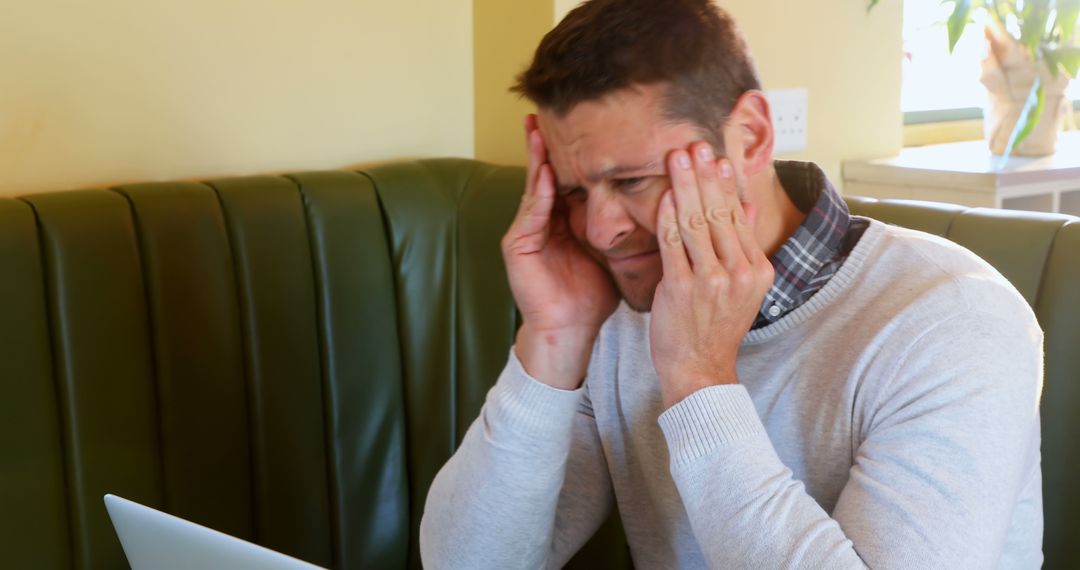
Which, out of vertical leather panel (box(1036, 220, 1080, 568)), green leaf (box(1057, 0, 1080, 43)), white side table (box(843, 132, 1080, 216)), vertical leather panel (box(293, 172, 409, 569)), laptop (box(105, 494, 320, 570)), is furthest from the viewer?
green leaf (box(1057, 0, 1080, 43))

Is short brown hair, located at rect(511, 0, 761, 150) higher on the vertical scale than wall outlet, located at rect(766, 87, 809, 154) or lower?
higher

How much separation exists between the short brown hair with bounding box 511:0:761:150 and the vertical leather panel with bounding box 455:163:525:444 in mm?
573

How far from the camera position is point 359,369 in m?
1.64

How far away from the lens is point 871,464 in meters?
0.95

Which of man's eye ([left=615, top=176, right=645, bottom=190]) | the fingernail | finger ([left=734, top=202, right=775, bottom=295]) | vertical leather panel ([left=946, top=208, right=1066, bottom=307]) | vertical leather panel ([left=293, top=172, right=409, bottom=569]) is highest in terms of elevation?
the fingernail

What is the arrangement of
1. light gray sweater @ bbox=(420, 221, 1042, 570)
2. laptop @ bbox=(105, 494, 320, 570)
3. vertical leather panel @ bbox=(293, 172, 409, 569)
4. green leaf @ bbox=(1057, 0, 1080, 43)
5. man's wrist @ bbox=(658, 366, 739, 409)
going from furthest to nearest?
1. green leaf @ bbox=(1057, 0, 1080, 43)
2. vertical leather panel @ bbox=(293, 172, 409, 569)
3. man's wrist @ bbox=(658, 366, 739, 409)
4. light gray sweater @ bbox=(420, 221, 1042, 570)
5. laptop @ bbox=(105, 494, 320, 570)

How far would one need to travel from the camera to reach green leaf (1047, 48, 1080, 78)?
2244 millimetres

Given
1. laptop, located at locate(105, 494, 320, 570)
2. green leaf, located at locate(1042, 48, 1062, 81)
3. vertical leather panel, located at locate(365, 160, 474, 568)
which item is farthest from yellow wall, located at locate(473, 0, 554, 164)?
laptop, located at locate(105, 494, 320, 570)

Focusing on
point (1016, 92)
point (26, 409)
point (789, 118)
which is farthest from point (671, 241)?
point (1016, 92)

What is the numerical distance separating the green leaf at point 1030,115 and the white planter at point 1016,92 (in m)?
0.03

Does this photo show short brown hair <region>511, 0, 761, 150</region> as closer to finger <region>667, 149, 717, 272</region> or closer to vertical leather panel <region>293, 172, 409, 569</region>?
finger <region>667, 149, 717, 272</region>

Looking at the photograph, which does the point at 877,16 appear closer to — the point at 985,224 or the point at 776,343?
the point at 985,224

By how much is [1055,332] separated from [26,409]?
120 centimetres

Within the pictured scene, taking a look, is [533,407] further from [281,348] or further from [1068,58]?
[1068,58]
